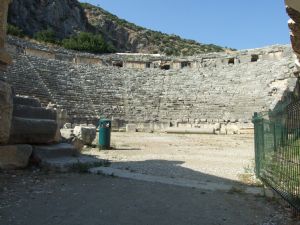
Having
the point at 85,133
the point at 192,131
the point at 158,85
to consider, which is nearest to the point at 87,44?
the point at 158,85

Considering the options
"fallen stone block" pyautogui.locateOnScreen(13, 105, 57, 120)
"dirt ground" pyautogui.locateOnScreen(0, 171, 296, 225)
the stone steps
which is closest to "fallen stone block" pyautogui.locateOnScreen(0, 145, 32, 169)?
"dirt ground" pyautogui.locateOnScreen(0, 171, 296, 225)

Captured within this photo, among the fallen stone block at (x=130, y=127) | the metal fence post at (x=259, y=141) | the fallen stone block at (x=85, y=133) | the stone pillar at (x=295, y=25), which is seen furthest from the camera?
the fallen stone block at (x=130, y=127)

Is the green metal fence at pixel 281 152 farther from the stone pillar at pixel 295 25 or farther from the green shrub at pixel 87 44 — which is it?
the green shrub at pixel 87 44

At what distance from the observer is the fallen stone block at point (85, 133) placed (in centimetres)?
1251

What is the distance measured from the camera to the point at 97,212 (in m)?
4.70

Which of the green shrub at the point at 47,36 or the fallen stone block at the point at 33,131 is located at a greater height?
the green shrub at the point at 47,36

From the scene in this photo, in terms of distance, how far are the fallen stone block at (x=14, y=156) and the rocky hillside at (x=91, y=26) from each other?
4162 centimetres

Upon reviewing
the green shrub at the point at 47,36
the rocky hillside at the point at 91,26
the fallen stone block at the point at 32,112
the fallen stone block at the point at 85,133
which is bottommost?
the fallen stone block at the point at 85,133

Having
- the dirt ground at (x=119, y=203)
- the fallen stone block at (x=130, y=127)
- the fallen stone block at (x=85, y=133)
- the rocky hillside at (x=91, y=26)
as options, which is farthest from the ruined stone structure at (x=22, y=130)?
the rocky hillside at (x=91, y=26)

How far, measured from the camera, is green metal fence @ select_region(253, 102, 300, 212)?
16.8 ft

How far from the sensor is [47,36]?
46.3 metres

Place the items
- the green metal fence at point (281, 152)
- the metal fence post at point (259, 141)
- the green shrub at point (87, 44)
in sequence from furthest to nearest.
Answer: the green shrub at point (87, 44), the metal fence post at point (259, 141), the green metal fence at point (281, 152)

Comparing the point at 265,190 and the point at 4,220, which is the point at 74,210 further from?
the point at 265,190

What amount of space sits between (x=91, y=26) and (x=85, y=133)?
4982 centimetres
